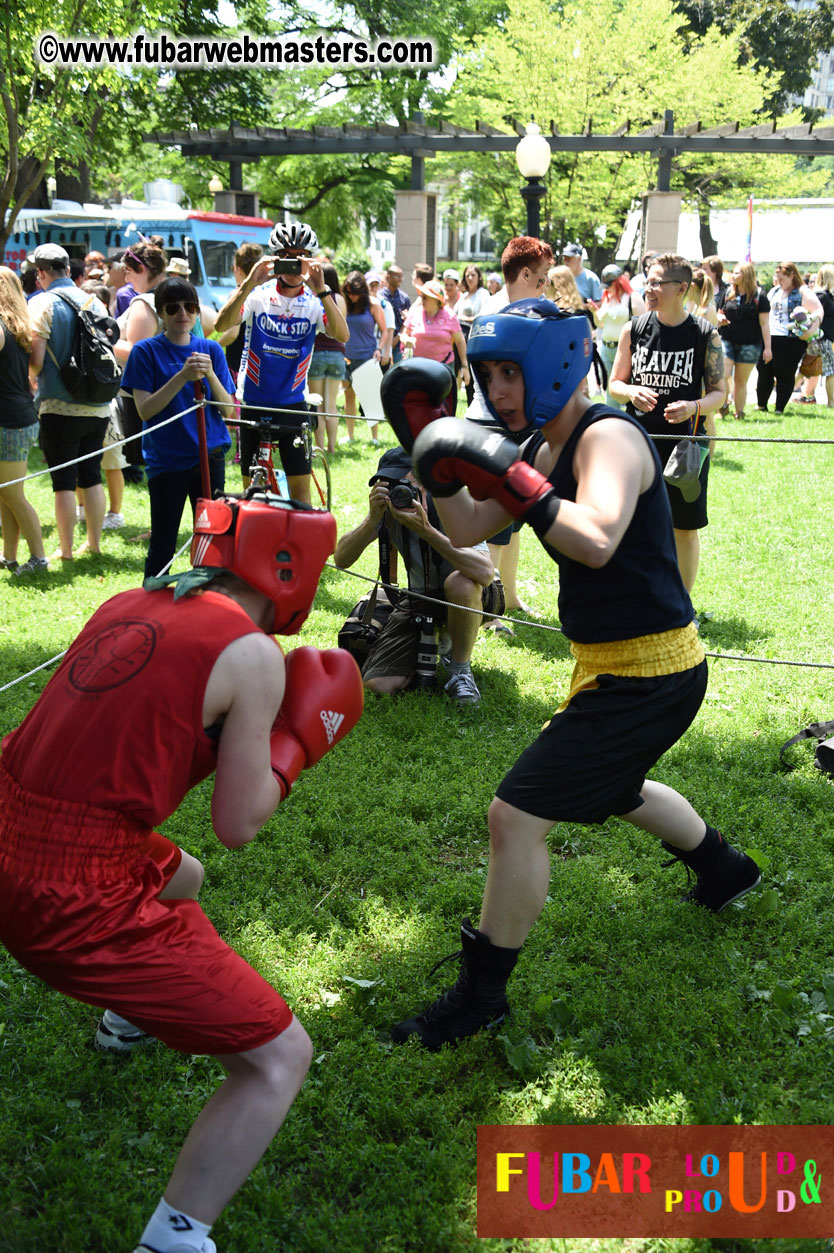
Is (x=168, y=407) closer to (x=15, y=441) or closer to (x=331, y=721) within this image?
(x=15, y=441)

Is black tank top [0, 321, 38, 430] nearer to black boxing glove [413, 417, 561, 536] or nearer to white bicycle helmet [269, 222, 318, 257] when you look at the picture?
white bicycle helmet [269, 222, 318, 257]

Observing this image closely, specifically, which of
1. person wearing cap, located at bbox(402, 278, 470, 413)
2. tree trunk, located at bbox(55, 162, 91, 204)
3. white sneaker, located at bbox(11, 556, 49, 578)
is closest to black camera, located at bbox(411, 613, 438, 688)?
white sneaker, located at bbox(11, 556, 49, 578)

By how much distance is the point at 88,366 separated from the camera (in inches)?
261

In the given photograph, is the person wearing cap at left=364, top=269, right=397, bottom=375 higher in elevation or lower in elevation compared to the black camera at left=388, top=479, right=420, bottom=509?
higher

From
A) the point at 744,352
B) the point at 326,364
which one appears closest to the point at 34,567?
the point at 326,364

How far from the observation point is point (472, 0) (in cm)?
3019

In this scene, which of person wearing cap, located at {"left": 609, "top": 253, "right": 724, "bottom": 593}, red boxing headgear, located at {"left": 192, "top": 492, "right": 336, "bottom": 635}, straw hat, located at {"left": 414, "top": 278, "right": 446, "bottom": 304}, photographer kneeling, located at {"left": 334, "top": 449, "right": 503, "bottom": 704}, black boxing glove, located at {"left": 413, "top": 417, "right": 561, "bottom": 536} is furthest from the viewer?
straw hat, located at {"left": 414, "top": 278, "right": 446, "bottom": 304}

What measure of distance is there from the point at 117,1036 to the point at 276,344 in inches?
198

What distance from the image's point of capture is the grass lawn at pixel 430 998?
237 centimetres

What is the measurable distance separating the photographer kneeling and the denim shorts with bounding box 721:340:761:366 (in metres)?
9.00

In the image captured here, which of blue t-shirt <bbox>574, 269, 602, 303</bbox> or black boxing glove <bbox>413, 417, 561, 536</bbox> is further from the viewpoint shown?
blue t-shirt <bbox>574, 269, 602, 303</bbox>

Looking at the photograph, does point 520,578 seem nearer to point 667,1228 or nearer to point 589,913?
point 589,913

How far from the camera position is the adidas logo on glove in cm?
221

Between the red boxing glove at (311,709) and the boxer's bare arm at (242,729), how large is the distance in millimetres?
98
